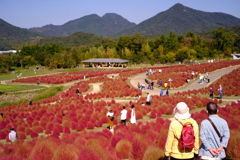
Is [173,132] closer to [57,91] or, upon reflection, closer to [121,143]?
[121,143]

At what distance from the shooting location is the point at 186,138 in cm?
363

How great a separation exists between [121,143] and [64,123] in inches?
307

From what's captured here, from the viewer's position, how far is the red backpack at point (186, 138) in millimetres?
3627

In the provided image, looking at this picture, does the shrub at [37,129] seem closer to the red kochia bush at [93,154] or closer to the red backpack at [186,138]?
the red kochia bush at [93,154]

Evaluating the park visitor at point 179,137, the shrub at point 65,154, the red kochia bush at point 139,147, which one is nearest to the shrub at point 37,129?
the shrub at point 65,154

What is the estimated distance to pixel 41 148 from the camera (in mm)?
Answer: 5484

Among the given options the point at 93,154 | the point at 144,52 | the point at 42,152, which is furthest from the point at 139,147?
the point at 144,52

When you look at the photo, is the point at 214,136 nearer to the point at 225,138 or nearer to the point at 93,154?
the point at 225,138

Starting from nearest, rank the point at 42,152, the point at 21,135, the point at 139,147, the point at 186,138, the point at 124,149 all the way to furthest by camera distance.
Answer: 1. the point at 186,138
2. the point at 42,152
3. the point at 139,147
4. the point at 124,149
5. the point at 21,135

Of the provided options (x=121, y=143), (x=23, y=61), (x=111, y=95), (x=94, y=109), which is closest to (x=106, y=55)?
(x=23, y=61)

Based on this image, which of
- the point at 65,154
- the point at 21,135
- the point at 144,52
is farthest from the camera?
the point at 144,52

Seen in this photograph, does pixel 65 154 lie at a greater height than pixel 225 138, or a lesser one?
lesser

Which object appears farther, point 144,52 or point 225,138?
point 144,52

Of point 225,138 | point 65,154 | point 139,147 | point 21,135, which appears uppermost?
point 225,138
